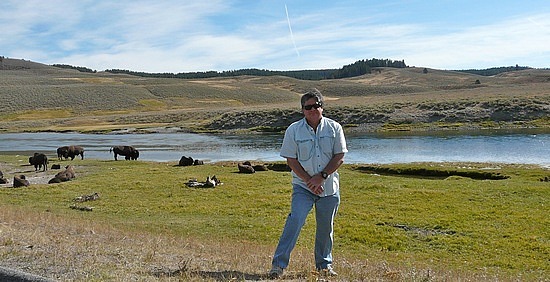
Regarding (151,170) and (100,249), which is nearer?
(100,249)

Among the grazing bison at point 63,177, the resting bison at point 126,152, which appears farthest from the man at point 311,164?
the resting bison at point 126,152

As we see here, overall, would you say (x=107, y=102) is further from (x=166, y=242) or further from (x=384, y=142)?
(x=166, y=242)

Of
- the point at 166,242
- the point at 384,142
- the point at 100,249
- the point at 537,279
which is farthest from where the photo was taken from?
the point at 384,142

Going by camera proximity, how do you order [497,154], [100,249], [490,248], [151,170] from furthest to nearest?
[497,154], [151,170], [490,248], [100,249]

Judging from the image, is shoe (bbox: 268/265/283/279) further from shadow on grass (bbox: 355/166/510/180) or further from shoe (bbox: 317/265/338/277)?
shadow on grass (bbox: 355/166/510/180)

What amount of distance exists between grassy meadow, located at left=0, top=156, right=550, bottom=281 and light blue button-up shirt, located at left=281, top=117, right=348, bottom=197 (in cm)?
140

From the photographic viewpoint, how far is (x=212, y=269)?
7.66 m

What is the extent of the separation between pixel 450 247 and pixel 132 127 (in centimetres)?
8730

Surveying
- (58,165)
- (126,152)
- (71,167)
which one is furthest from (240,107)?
(71,167)

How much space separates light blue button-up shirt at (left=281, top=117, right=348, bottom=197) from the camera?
280 inches

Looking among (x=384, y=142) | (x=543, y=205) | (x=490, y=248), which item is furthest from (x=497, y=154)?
(x=490, y=248)

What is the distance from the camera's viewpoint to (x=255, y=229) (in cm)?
1525

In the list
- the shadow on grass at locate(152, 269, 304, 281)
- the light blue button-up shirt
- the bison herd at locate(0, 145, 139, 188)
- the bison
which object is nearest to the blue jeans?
the light blue button-up shirt

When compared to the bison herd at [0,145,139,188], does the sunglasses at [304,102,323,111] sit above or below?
above
